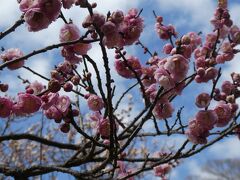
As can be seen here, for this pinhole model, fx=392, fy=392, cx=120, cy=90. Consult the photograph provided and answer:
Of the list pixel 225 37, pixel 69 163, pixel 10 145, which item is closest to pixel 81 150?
pixel 69 163

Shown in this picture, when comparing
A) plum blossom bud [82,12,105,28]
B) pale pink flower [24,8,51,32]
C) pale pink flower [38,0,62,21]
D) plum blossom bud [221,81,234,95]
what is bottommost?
plum blossom bud [82,12,105,28]

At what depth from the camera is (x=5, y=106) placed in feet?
9.12

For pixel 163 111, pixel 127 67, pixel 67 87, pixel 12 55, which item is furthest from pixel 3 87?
pixel 163 111

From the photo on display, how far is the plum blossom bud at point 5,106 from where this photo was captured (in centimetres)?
276

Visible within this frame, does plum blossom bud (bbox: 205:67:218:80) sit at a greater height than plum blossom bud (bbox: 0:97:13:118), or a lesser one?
greater

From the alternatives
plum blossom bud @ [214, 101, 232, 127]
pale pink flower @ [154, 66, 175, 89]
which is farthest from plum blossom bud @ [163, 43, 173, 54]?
pale pink flower @ [154, 66, 175, 89]

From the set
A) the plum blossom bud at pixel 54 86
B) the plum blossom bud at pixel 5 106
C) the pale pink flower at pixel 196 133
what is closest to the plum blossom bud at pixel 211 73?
the pale pink flower at pixel 196 133

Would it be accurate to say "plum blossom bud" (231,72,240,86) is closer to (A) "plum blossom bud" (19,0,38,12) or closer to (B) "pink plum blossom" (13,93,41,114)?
(B) "pink plum blossom" (13,93,41,114)

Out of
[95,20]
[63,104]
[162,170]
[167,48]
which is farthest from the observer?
[162,170]

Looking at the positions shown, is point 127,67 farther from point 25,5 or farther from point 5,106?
point 25,5

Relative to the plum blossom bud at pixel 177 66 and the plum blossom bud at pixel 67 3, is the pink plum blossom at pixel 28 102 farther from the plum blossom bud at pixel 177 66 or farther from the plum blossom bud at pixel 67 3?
the plum blossom bud at pixel 177 66

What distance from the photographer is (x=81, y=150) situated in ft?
11.5

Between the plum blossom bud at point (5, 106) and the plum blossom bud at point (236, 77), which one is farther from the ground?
the plum blossom bud at point (236, 77)

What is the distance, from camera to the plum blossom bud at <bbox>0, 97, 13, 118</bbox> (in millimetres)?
2762
